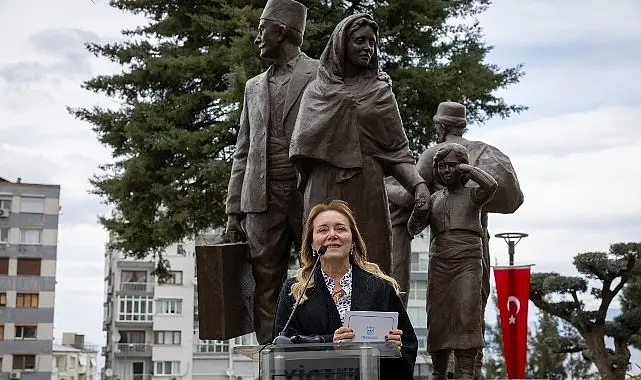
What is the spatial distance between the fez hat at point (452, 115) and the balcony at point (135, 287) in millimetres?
51476

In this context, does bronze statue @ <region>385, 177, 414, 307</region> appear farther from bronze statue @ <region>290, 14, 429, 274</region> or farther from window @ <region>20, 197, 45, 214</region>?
window @ <region>20, 197, 45, 214</region>

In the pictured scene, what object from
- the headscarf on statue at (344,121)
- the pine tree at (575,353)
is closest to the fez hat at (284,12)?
the headscarf on statue at (344,121)

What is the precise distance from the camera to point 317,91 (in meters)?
7.76

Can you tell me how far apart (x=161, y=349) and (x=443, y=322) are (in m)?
48.3

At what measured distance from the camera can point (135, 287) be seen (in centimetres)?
6075

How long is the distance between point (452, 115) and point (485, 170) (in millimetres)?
729

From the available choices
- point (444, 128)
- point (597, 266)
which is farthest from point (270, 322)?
point (597, 266)

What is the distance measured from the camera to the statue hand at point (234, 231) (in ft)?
27.7

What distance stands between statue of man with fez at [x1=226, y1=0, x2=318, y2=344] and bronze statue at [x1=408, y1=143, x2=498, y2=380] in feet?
3.31

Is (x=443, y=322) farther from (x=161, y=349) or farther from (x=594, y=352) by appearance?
(x=161, y=349)

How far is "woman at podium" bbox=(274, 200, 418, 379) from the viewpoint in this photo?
4793 mm

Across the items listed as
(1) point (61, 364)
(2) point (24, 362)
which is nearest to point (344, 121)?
(2) point (24, 362)

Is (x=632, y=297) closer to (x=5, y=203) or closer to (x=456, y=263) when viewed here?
(x=456, y=263)

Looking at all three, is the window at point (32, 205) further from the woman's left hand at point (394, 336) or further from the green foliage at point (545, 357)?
the woman's left hand at point (394, 336)
